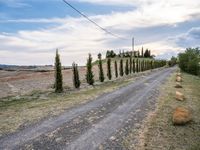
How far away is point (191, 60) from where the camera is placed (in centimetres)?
8500

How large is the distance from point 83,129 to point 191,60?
75980 millimetres

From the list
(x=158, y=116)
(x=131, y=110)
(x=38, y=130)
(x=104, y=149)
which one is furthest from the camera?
(x=131, y=110)

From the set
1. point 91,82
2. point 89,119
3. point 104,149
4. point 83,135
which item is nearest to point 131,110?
point 89,119

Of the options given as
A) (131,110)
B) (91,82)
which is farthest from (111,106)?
(91,82)

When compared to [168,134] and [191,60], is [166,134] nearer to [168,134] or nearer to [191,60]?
[168,134]

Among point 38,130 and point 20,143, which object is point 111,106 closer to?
point 38,130

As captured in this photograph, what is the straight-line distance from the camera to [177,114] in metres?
15.0

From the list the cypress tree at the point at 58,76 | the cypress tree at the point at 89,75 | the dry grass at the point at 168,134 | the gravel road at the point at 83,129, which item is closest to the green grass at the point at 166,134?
the dry grass at the point at 168,134

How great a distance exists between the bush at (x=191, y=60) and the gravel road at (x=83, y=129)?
225 feet

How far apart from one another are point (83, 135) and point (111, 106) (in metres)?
7.35

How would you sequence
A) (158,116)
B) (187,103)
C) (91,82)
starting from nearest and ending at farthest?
(158,116)
(187,103)
(91,82)

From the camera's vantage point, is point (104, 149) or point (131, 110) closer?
point (104, 149)

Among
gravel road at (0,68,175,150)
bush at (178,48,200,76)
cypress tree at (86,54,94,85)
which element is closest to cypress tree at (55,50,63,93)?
cypress tree at (86,54,94,85)

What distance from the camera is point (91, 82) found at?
41.0 meters
